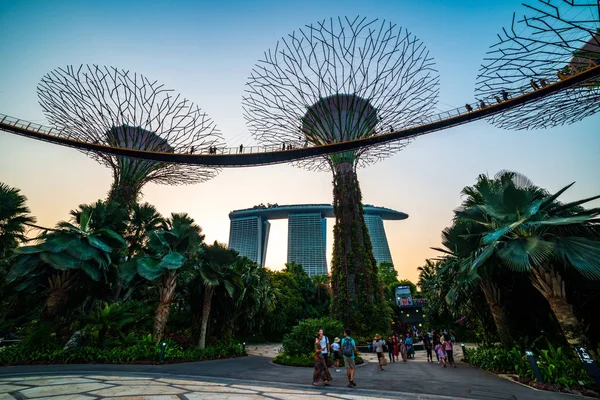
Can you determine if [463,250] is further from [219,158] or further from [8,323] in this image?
[8,323]

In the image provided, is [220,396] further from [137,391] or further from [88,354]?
[88,354]

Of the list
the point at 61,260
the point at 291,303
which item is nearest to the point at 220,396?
the point at 61,260

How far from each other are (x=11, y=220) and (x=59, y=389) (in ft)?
45.8

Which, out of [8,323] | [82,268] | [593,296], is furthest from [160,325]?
[593,296]

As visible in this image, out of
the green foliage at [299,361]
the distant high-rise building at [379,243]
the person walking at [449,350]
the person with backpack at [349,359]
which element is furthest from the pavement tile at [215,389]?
the distant high-rise building at [379,243]

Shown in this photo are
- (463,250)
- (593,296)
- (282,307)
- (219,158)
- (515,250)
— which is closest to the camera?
(515,250)

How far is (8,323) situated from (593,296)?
97.6 feet

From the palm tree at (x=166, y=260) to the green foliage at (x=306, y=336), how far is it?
20.5ft

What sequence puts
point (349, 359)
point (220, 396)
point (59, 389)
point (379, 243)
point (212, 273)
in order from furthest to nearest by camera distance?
point (379, 243)
point (212, 273)
point (349, 359)
point (59, 389)
point (220, 396)

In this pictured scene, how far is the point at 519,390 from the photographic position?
6.58 m

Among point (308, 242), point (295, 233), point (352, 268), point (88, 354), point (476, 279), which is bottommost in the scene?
Result: point (88, 354)

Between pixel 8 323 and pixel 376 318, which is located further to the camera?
pixel 376 318

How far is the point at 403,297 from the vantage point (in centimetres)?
4469

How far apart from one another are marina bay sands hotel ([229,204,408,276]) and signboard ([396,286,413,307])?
84.4 m
